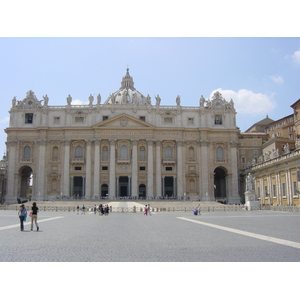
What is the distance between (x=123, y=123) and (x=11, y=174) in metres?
22.6

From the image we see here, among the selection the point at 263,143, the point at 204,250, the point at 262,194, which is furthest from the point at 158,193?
the point at 204,250

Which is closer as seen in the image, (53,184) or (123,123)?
(123,123)

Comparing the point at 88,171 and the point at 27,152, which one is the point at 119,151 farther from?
the point at 27,152

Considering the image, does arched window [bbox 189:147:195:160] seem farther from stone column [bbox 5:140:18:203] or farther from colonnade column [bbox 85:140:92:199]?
stone column [bbox 5:140:18:203]

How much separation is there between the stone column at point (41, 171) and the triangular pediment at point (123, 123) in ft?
34.5

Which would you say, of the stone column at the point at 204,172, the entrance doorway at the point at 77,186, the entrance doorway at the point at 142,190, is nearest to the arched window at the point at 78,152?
the entrance doorway at the point at 77,186

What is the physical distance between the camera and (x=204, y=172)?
69.9m

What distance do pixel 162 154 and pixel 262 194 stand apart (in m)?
20.6

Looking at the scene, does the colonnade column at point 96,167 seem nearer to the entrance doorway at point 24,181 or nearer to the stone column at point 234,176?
the entrance doorway at point 24,181

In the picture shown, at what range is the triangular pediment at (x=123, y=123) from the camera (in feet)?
229

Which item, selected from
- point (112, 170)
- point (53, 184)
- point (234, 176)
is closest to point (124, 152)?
point (112, 170)

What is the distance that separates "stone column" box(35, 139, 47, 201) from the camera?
68.2 m

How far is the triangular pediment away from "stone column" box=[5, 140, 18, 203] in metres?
15.9

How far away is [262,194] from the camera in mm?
58906
